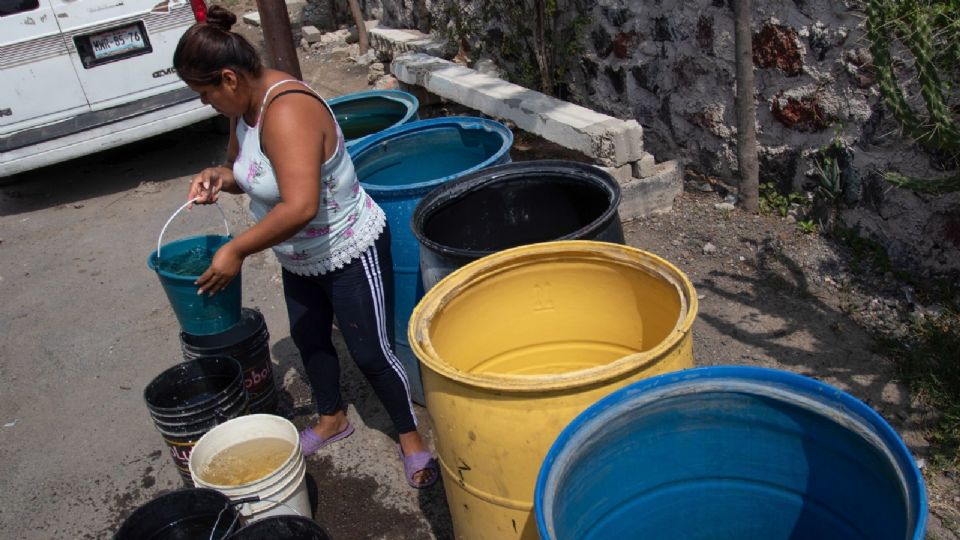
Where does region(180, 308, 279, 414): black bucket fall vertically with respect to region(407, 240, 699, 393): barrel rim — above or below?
below

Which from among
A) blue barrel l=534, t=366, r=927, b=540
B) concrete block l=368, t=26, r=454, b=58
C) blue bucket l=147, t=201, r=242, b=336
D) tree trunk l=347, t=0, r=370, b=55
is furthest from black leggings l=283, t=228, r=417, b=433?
tree trunk l=347, t=0, r=370, b=55

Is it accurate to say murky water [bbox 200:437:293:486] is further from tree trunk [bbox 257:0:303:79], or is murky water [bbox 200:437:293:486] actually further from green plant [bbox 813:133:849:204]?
green plant [bbox 813:133:849:204]

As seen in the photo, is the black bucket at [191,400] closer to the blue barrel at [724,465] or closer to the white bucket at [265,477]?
the white bucket at [265,477]

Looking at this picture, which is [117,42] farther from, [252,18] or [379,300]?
[252,18]

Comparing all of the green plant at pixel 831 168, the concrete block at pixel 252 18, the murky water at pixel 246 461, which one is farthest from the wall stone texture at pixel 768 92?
the concrete block at pixel 252 18

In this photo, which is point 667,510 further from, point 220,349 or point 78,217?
point 78,217

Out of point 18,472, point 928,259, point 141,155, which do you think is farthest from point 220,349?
point 141,155

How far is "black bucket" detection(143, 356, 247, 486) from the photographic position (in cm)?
306

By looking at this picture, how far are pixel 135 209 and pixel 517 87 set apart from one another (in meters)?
3.29

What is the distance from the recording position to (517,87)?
559 centimetres

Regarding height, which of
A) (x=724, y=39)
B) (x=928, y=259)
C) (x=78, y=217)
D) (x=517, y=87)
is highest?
(x=724, y=39)

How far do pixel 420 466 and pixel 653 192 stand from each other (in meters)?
2.27

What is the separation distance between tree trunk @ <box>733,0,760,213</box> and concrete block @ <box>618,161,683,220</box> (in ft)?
1.42

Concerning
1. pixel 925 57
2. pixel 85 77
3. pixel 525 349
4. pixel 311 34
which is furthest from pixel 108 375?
pixel 311 34
